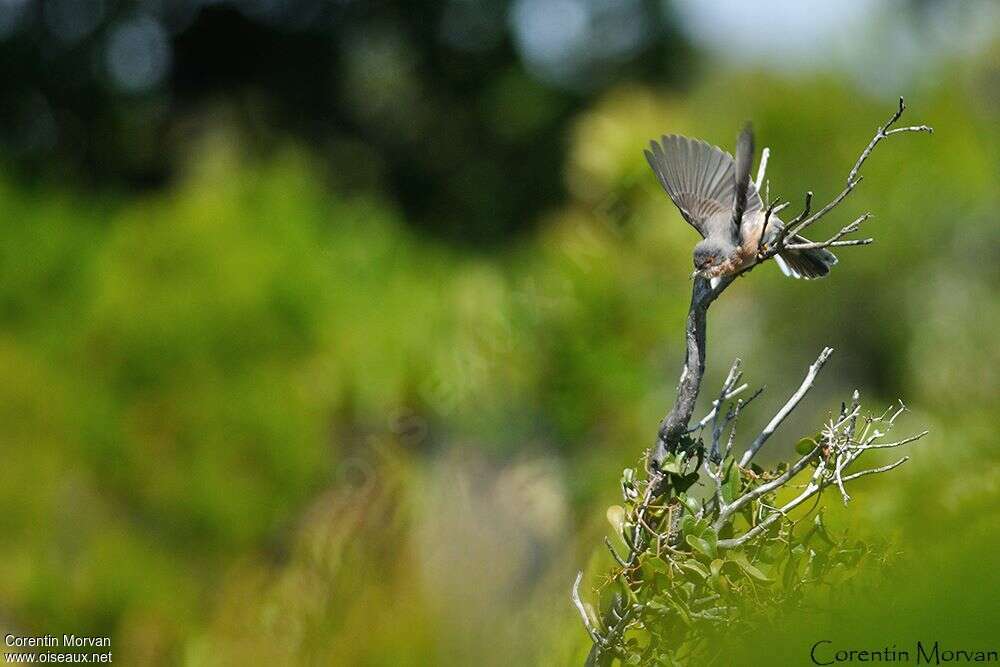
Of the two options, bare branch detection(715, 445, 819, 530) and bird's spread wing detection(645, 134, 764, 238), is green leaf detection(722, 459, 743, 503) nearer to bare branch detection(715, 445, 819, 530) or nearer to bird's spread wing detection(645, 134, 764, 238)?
bare branch detection(715, 445, 819, 530)

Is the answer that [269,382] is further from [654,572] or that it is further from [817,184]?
[654,572]

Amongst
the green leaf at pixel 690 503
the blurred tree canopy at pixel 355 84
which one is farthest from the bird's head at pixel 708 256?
the blurred tree canopy at pixel 355 84

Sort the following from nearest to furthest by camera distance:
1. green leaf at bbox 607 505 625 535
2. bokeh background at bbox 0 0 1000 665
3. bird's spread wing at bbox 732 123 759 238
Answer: bird's spread wing at bbox 732 123 759 238, green leaf at bbox 607 505 625 535, bokeh background at bbox 0 0 1000 665

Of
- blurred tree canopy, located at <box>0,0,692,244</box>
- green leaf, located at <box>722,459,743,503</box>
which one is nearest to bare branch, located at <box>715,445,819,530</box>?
green leaf, located at <box>722,459,743,503</box>

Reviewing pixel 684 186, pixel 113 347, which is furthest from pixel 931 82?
pixel 684 186

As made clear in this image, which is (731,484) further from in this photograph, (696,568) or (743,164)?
(743,164)

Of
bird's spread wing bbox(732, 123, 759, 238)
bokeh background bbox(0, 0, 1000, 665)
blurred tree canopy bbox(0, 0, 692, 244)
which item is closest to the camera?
bird's spread wing bbox(732, 123, 759, 238)
